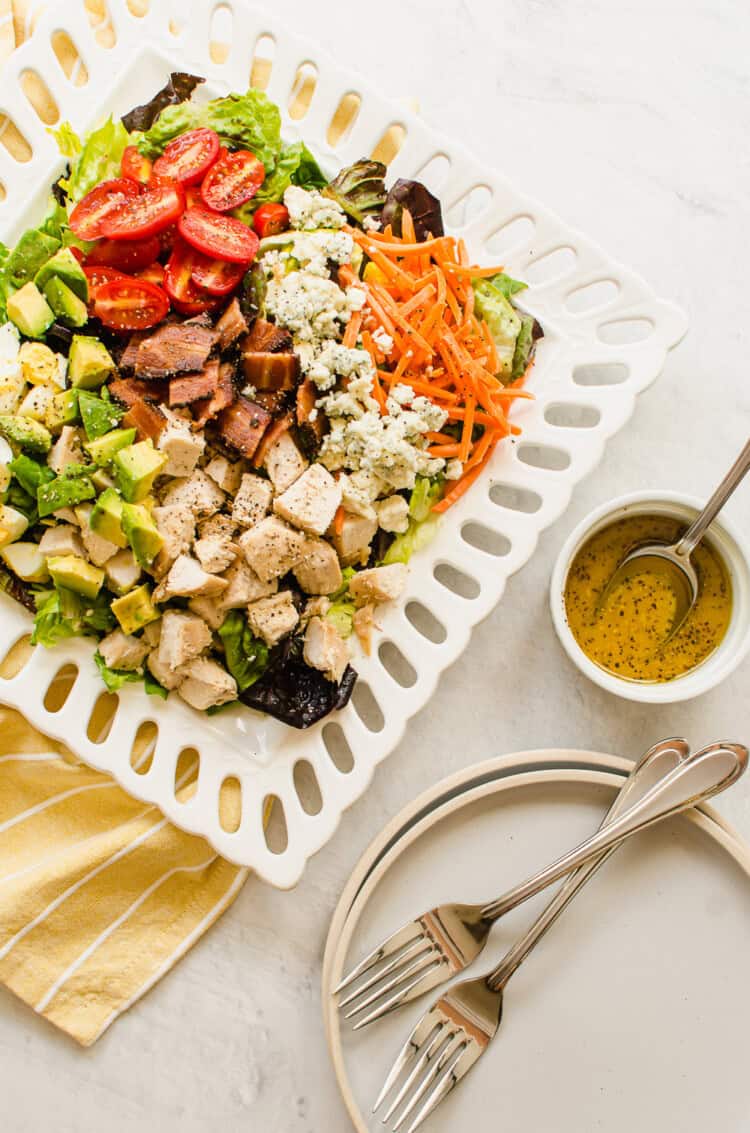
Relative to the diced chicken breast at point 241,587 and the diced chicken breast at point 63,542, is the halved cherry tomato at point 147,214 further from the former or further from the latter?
the diced chicken breast at point 241,587

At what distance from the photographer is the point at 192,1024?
2.75m

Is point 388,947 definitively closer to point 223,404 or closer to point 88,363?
point 223,404

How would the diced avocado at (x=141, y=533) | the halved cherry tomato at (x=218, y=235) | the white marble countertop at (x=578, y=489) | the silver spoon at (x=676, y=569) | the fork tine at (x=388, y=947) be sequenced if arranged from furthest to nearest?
the white marble countertop at (x=578, y=489), the silver spoon at (x=676, y=569), the fork tine at (x=388, y=947), the halved cherry tomato at (x=218, y=235), the diced avocado at (x=141, y=533)

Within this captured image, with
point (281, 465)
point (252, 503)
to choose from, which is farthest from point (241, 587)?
point (281, 465)

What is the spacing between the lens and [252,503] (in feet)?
7.84

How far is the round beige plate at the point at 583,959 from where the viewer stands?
98.7 inches

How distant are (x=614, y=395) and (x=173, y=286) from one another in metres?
1.14

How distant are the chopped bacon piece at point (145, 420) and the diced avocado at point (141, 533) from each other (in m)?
0.17

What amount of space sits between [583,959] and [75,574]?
1.61 metres

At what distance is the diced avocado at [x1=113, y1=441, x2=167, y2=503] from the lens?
226 cm

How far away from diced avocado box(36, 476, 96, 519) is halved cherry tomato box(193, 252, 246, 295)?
1.81 ft

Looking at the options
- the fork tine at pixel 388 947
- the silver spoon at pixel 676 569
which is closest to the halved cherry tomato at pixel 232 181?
the silver spoon at pixel 676 569

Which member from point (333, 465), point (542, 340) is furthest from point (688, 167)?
point (333, 465)

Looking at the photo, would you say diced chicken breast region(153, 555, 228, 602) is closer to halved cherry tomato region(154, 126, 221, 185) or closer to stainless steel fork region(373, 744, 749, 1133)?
halved cherry tomato region(154, 126, 221, 185)
